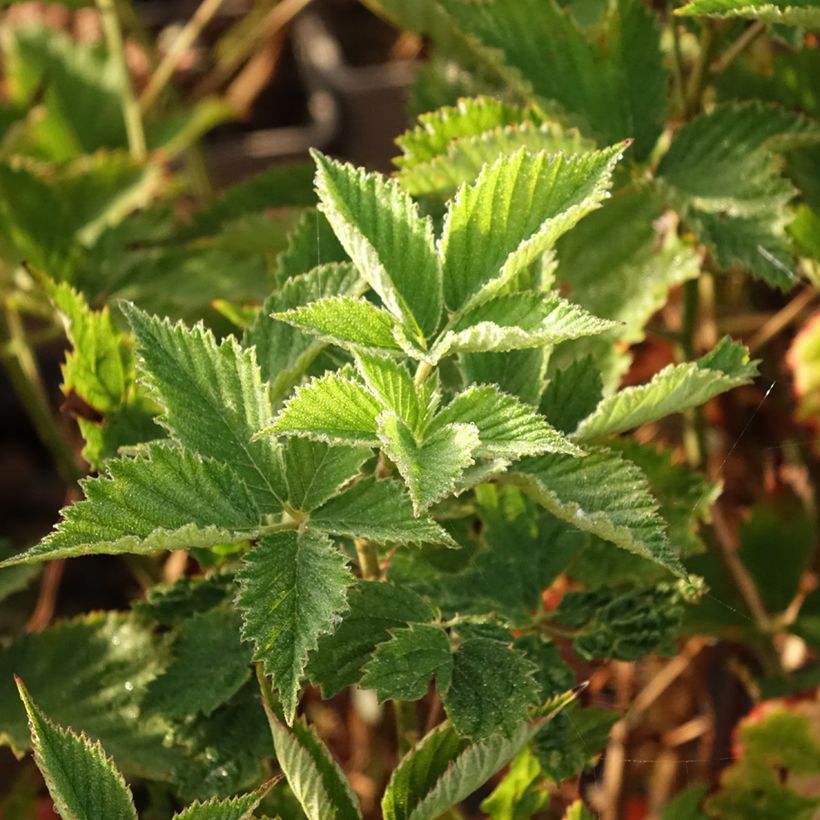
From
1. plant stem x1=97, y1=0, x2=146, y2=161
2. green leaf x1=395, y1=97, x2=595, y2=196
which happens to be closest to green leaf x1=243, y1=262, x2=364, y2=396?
green leaf x1=395, y1=97, x2=595, y2=196

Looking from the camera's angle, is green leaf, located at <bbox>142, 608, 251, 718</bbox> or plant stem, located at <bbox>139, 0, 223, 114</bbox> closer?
green leaf, located at <bbox>142, 608, 251, 718</bbox>

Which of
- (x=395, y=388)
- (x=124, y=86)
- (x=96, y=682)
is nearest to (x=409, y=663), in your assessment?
(x=395, y=388)

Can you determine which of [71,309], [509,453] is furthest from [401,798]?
[71,309]

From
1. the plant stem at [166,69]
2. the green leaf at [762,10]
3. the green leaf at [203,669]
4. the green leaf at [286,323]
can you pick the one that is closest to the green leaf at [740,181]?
the green leaf at [762,10]

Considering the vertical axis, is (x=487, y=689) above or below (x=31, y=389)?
below

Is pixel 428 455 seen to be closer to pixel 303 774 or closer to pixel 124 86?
pixel 303 774

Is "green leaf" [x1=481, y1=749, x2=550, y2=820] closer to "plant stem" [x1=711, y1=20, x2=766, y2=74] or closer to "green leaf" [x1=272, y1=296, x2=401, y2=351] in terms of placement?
"green leaf" [x1=272, y1=296, x2=401, y2=351]
